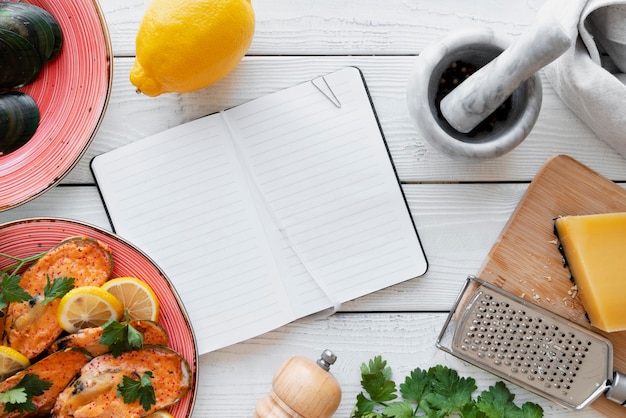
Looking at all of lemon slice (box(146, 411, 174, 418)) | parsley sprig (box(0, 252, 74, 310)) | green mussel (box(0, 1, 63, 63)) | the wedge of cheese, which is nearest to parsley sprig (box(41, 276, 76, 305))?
parsley sprig (box(0, 252, 74, 310))

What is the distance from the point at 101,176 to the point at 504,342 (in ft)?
2.20

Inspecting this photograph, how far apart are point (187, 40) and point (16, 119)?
0.98 ft

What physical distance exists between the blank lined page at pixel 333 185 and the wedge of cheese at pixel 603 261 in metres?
0.24

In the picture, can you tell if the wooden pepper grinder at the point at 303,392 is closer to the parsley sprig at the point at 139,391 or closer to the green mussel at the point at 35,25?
the parsley sprig at the point at 139,391

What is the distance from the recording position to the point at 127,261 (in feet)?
3.10

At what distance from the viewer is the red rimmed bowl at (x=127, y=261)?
0.93m

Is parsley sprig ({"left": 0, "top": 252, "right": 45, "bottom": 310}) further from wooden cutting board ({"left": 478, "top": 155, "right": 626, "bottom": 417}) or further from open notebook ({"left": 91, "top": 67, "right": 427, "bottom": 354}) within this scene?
wooden cutting board ({"left": 478, "top": 155, "right": 626, "bottom": 417})

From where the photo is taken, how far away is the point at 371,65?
0.99 m

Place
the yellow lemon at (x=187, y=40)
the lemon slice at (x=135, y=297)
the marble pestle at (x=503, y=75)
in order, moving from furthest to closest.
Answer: the lemon slice at (x=135, y=297) → the yellow lemon at (x=187, y=40) → the marble pestle at (x=503, y=75)

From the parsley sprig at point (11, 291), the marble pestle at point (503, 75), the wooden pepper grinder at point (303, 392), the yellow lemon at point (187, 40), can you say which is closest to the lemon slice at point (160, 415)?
the wooden pepper grinder at point (303, 392)

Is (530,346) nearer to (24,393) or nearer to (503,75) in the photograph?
(503,75)

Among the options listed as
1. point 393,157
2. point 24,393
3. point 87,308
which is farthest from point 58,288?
point 393,157

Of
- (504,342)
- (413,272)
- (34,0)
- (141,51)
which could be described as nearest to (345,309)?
(413,272)

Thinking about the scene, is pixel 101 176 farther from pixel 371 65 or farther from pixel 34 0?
pixel 371 65
